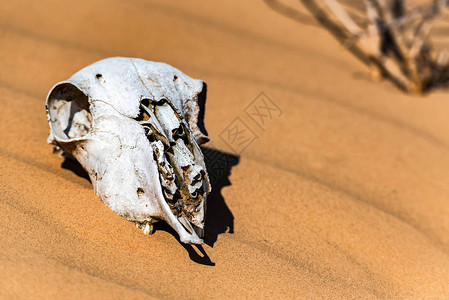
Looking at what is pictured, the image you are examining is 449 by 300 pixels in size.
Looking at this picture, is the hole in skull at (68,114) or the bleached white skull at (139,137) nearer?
the bleached white skull at (139,137)

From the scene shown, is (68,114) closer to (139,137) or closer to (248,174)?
(139,137)

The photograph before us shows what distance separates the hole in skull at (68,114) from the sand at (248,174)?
0.17 metres

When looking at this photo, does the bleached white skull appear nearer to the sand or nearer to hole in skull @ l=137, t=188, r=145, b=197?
hole in skull @ l=137, t=188, r=145, b=197

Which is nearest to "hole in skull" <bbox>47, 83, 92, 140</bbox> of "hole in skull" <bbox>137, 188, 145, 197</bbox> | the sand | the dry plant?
the sand

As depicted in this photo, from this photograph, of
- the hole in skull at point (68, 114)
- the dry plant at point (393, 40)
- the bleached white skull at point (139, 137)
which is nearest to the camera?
the bleached white skull at point (139, 137)

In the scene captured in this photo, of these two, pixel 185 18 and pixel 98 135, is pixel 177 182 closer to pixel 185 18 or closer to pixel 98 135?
pixel 98 135

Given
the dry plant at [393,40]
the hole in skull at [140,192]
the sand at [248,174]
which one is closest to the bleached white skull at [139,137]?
the hole in skull at [140,192]

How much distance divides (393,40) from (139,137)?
7.73 feet

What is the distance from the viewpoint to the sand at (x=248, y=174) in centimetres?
159

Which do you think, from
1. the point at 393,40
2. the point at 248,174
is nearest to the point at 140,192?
the point at 248,174

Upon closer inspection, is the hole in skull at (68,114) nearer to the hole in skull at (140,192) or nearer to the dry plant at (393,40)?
the hole in skull at (140,192)

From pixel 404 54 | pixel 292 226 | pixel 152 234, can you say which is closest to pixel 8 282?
pixel 152 234

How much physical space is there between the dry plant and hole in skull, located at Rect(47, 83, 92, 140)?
1981 millimetres

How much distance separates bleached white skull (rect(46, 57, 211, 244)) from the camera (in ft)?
5.20
